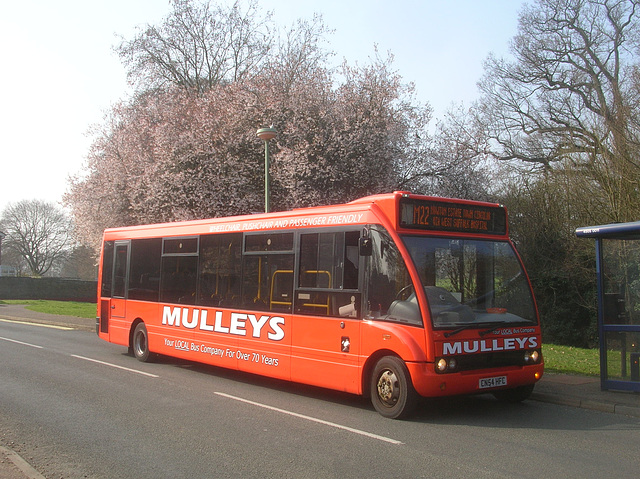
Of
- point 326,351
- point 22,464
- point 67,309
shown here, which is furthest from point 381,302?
point 67,309

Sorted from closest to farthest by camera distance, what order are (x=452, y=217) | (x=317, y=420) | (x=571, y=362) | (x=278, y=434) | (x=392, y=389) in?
(x=278, y=434) → (x=317, y=420) → (x=392, y=389) → (x=452, y=217) → (x=571, y=362)

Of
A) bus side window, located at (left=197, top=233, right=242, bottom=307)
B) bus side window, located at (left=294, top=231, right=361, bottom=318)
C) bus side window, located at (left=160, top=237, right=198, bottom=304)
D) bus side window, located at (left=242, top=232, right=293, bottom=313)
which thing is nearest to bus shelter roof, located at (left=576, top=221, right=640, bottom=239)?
bus side window, located at (left=294, top=231, right=361, bottom=318)

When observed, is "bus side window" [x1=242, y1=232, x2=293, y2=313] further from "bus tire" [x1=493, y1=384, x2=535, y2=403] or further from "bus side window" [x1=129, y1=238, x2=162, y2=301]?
"bus tire" [x1=493, y1=384, x2=535, y2=403]

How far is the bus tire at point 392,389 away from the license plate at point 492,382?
0.88 meters

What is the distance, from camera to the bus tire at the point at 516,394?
27.9 ft

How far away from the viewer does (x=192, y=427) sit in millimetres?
6930

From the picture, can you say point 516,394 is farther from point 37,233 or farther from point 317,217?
point 37,233

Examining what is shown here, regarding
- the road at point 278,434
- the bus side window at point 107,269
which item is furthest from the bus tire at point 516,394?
the bus side window at point 107,269

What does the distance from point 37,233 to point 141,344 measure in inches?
2851

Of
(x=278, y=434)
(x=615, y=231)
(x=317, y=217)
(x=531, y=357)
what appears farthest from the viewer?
(x=317, y=217)

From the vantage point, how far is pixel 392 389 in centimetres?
757

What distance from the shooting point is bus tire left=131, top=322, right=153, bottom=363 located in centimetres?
1284

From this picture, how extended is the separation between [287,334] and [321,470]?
13.0ft

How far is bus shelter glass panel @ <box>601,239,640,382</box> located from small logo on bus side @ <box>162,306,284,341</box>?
5077 millimetres
